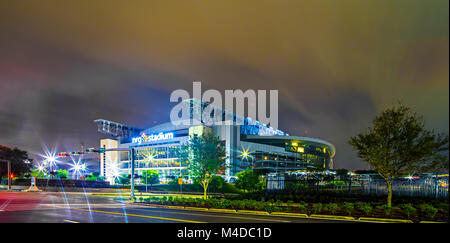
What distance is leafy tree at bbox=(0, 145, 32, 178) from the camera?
3418 inches

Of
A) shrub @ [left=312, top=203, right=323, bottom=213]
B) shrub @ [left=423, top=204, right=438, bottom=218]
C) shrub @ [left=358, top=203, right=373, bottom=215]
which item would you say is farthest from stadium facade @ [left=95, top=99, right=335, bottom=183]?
shrub @ [left=423, top=204, right=438, bottom=218]

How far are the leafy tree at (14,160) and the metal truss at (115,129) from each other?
28410mm

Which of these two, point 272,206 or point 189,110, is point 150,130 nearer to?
point 189,110

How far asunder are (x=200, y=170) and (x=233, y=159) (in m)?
54.9

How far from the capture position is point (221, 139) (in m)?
89.7

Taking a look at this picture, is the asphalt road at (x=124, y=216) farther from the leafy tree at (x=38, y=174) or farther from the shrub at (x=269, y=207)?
the leafy tree at (x=38, y=174)

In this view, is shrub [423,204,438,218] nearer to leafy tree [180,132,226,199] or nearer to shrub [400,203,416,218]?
shrub [400,203,416,218]

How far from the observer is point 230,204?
26.4 m

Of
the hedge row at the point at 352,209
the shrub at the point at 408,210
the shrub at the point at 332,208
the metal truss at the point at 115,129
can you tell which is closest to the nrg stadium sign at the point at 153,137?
the metal truss at the point at 115,129

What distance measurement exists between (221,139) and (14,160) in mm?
59615

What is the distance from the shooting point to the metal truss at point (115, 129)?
11875cm

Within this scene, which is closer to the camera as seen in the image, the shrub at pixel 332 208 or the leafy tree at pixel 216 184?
the shrub at pixel 332 208

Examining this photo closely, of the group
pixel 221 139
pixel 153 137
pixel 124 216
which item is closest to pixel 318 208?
pixel 124 216

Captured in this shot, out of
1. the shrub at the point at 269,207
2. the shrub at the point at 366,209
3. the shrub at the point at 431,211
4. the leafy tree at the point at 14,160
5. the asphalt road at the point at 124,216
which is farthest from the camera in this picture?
the leafy tree at the point at 14,160
